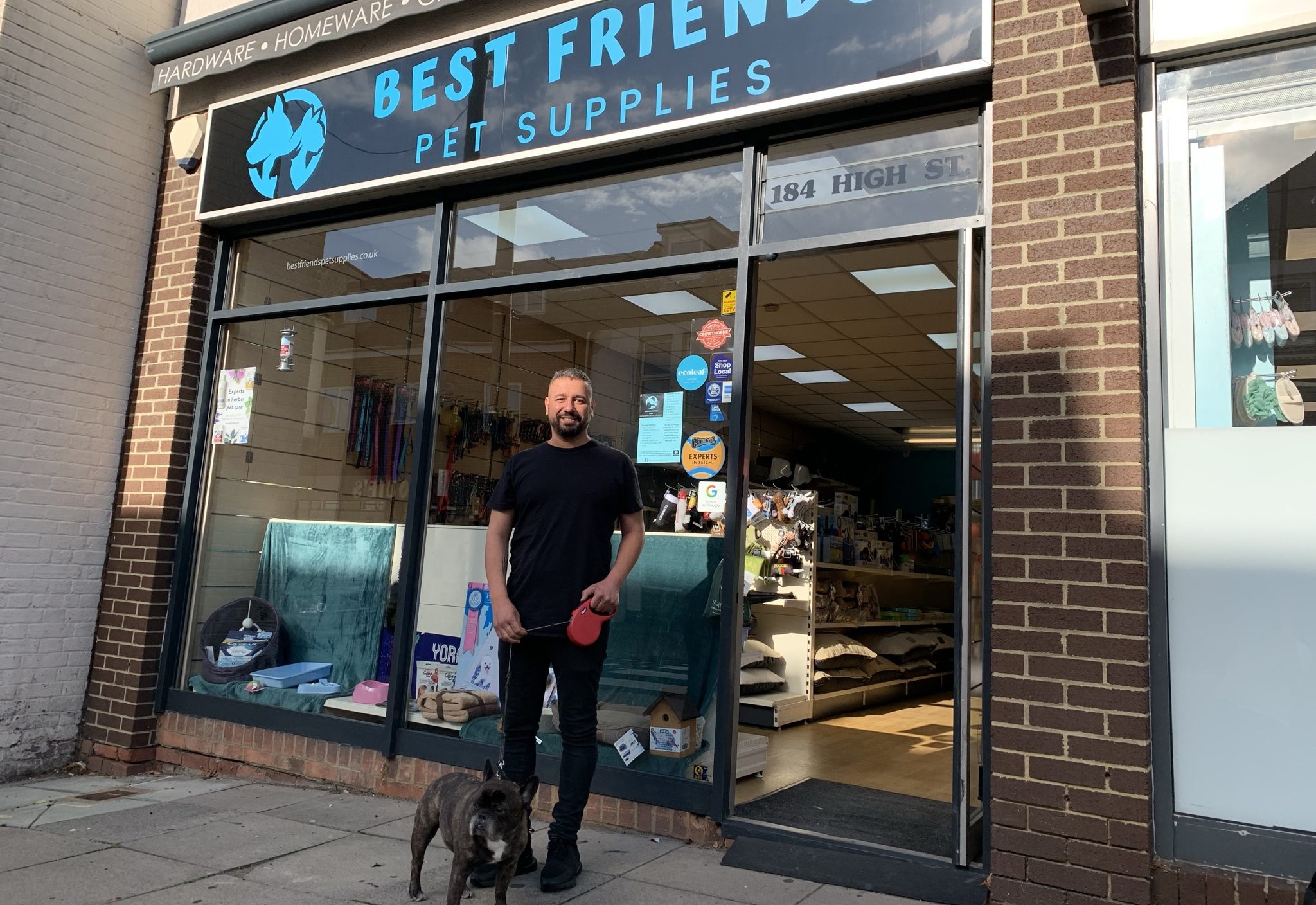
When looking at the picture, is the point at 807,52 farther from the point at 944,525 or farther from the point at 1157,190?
the point at 944,525

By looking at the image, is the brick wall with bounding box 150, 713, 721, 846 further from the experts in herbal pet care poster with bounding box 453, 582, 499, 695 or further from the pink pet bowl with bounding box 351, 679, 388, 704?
the experts in herbal pet care poster with bounding box 453, 582, 499, 695

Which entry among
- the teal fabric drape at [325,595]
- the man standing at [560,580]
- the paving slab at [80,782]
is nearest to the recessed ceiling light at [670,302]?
the man standing at [560,580]

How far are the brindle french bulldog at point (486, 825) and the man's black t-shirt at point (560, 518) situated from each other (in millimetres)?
531

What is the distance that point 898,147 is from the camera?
378 cm

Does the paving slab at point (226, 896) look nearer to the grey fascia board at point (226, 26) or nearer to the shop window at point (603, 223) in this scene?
the shop window at point (603, 223)

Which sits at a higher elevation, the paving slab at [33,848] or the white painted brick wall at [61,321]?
the white painted brick wall at [61,321]

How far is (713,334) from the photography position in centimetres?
409

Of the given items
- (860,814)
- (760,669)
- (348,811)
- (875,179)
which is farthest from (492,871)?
(760,669)

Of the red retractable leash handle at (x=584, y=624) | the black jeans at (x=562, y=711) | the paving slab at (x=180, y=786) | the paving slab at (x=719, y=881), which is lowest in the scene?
the paving slab at (x=180, y=786)

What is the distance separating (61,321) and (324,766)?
2825 millimetres

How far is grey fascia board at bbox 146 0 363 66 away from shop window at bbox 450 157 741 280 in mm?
1424

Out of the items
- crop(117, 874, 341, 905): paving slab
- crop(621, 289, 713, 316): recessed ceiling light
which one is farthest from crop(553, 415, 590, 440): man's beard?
crop(117, 874, 341, 905): paving slab

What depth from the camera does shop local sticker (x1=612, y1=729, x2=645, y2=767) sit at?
157 inches

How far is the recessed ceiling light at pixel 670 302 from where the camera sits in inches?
165
